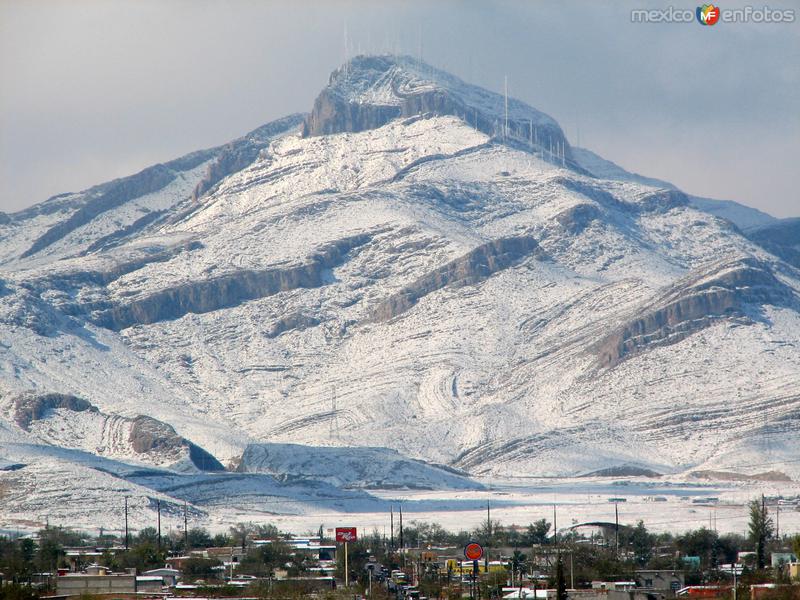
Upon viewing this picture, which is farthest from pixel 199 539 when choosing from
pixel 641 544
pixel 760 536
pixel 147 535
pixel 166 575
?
pixel 760 536

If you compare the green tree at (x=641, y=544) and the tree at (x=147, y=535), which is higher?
the tree at (x=147, y=535)

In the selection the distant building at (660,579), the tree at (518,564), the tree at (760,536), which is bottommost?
the distant building at (660,579)

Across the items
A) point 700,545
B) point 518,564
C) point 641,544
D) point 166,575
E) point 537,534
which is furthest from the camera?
point 537,534

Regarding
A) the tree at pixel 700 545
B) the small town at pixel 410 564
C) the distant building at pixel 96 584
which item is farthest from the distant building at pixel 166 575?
the tree at pixel 700 545

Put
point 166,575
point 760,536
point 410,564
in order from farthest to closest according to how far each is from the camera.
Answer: point 410,564
point 760,536
point 166,575

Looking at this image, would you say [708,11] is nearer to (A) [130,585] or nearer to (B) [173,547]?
(B) [173,547]

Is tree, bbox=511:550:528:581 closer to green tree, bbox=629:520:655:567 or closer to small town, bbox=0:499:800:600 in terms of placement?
small town, bbox=0:499:800:600

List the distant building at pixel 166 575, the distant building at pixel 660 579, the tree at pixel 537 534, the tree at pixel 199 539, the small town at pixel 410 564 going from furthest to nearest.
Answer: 1. the tree at pixel 199 539
2. the tree at pixel 537 534
3. the distant building at pixel 166 575
4. the distant building at pixel 660 579
5. the small town at pixel 410 564

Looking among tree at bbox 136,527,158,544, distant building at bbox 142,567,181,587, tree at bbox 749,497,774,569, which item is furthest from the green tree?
tree at bbox 136,527,158,544

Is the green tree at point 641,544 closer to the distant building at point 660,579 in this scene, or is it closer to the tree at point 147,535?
the distant building at point 660,579

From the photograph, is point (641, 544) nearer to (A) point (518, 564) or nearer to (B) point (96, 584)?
(A) point (518, 564)
